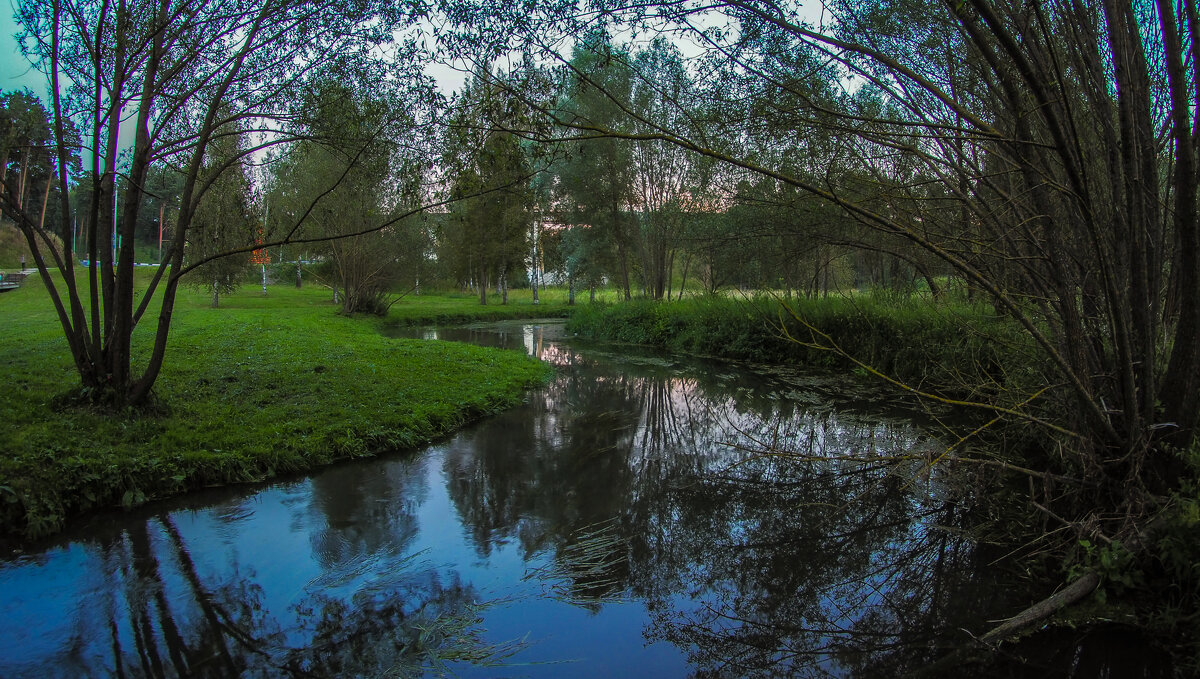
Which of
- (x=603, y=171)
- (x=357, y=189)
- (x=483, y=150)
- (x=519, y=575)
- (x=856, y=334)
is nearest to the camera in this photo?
(x=519, y=575)

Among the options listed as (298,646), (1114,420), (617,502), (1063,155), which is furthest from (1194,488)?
(298,646)

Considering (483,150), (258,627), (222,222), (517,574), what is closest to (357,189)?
(222,222)

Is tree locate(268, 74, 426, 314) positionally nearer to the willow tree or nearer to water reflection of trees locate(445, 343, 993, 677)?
the willow tree

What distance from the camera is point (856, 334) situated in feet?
42.9

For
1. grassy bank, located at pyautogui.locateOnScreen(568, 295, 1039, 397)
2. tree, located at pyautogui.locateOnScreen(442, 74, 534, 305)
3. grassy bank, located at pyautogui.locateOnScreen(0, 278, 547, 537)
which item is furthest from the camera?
grassy bank, located at pyautogui.locateOnScreen(568, 295, 1039, 397)

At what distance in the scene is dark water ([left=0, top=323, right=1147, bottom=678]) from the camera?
146 inches

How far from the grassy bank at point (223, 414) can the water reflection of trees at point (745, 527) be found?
52.4 inches

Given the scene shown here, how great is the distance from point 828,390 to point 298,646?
9.67m

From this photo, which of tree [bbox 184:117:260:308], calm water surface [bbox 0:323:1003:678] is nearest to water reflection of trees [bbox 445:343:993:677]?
calm water surface [bbox 0:323:1003:678]

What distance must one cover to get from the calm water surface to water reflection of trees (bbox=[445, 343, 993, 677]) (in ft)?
0.07

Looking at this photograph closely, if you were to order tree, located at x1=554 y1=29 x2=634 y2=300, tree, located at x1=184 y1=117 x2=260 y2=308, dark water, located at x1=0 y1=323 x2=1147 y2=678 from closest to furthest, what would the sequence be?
dark water, located at x1=0 y1=323 x2=1147 y2=678 → tree, located at x1=184 y1=117 x2=260 y2=308 → tree, located at x1=554 y1=29 x2=634 y2=300

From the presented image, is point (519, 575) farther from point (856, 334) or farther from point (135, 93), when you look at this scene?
point (856, 334)

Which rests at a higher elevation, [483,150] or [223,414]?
[483,150]

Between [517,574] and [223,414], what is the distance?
5.05m
